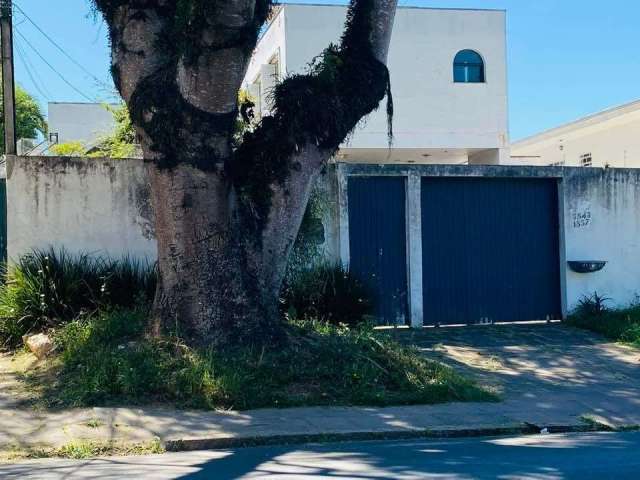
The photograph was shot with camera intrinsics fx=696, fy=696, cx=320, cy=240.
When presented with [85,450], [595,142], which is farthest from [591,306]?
[595,142]

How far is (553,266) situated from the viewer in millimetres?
12648

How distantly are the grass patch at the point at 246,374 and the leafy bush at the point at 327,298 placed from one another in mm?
1826

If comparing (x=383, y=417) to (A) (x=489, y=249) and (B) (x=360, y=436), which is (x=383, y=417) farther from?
(A) (x=489, y=249)

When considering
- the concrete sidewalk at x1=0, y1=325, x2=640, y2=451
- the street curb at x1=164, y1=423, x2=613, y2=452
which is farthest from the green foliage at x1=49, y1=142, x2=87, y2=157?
the street curb at x1=164, y1=423, x2=613, y2=452

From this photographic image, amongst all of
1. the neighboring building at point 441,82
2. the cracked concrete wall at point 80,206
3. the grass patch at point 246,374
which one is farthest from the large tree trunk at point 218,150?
the neighboring building at point 441,82

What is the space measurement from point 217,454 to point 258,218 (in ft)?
9.84

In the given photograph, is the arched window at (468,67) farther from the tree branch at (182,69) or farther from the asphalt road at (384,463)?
the asphalt road at (384,463)

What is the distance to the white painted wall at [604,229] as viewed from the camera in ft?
41.3

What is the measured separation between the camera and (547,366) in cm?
970

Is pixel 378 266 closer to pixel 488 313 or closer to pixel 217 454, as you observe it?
pixel 488 313

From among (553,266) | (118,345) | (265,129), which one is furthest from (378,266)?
(118,345)

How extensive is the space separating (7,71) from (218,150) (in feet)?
16.5

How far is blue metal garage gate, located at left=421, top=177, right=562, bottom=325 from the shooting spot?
1207 cm

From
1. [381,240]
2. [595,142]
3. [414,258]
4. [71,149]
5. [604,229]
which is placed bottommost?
[414,258]
